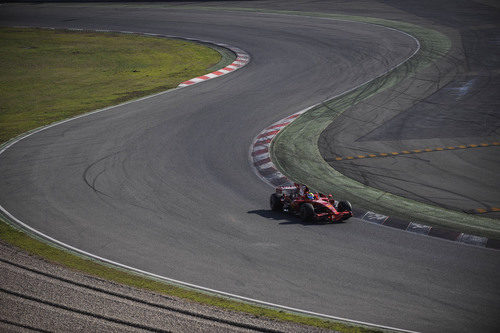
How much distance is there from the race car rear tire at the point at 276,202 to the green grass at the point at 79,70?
13.5 m

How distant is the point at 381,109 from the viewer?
86.8 feet

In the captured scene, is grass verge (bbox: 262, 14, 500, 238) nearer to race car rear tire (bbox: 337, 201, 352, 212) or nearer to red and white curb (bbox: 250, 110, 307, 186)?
red and white curb (bbox: 250, 110, 307, 186)

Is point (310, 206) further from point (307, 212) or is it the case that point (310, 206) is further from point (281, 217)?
point (281, 217)

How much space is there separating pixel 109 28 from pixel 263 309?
4253cm

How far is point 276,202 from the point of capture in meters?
16.8

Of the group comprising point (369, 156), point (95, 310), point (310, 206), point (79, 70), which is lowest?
point (95, 310)

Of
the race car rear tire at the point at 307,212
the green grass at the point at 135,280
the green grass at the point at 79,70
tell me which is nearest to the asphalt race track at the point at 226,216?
the race car rear tire at the point at 307,212

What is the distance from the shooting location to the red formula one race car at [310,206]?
626 inches

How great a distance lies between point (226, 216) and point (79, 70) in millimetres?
23966

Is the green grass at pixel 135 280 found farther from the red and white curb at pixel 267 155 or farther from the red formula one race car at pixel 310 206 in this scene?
the red and white curb at pixel 267 155

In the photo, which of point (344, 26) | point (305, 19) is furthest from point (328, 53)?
point (305, 19)

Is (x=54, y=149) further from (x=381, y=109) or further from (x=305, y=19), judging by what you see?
(x=305, y=19)

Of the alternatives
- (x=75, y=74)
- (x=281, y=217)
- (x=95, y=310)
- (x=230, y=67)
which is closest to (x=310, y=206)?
(x=281, y=217)

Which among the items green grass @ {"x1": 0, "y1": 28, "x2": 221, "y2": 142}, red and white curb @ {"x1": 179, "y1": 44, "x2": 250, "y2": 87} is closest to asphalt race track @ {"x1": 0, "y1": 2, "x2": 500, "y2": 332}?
red and white curb @ {"x1": 179, "y1": 44, "x2": 250, "y2": 87}
